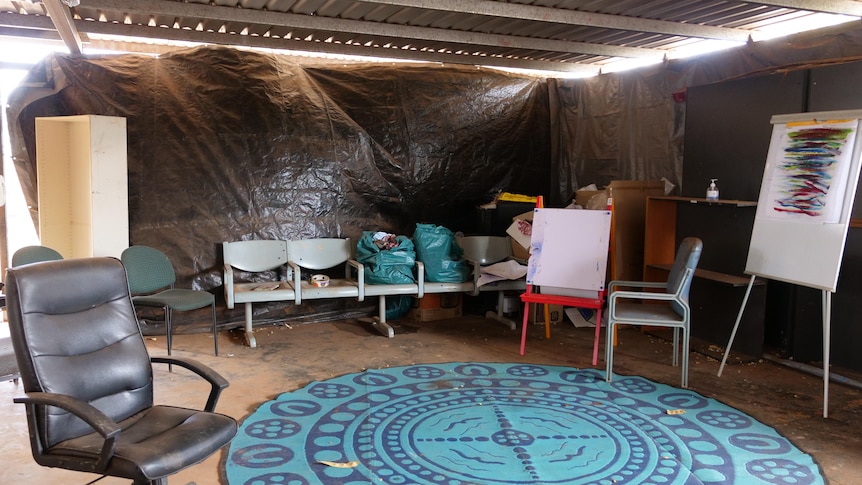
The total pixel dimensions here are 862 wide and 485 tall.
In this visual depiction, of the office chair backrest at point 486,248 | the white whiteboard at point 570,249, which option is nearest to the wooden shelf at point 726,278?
the white whiteboard at point 570,249

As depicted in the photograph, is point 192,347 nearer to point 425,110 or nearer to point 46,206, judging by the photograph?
point 46,206

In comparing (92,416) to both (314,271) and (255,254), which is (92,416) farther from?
(314,271)

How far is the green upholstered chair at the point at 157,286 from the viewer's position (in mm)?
4621

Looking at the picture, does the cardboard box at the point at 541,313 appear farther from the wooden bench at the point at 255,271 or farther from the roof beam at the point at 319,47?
the roof beam at the point at 319,47

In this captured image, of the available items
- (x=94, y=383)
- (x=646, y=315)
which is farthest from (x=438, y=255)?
(x=94, y=383)

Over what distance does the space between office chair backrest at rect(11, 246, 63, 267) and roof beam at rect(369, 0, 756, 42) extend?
277cm

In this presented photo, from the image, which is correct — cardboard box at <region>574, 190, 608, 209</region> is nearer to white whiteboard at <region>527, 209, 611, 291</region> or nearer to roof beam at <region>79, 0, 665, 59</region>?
white whiteboard at <region>527, 209, 611, 291</region>

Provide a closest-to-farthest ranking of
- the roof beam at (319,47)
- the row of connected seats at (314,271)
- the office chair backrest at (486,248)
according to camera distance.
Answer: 1. the row of connected seats at (314,271)
2. the roof beam at (319,47)
3. the office chair backrest at (486,248)

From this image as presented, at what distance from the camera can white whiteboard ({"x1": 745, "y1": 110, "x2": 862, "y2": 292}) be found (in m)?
3.72

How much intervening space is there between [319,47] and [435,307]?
2716mm

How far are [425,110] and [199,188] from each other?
2.23m

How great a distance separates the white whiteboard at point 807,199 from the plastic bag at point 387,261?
8.82ft

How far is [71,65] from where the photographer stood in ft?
17.1

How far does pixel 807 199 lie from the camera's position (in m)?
3.93
